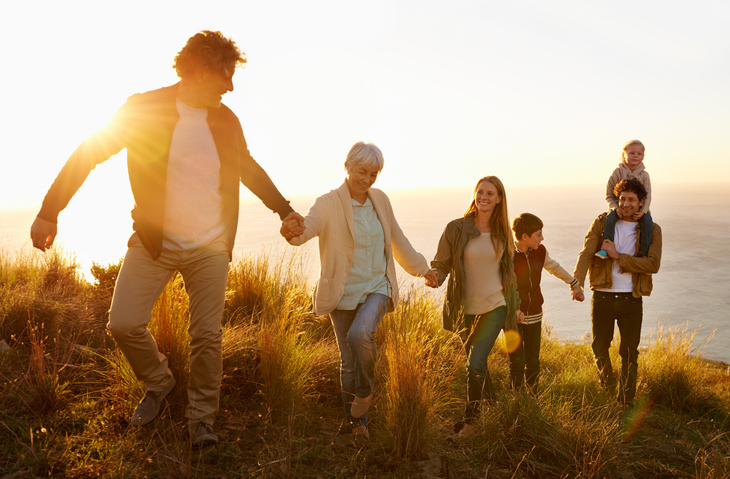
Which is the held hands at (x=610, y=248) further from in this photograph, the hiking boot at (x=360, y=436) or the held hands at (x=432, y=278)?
the hiking boot at (x=360, y=436)

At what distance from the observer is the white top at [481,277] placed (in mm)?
3527

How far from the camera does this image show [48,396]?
9.71 feet

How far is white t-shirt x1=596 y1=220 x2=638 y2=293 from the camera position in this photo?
4086 millimetres

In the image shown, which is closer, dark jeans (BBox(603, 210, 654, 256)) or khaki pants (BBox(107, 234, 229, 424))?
khaki pants (BBox(107, 234, 229, 424))

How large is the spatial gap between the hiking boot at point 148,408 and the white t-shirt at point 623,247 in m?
3.67

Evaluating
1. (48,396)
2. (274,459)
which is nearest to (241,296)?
(48,396)

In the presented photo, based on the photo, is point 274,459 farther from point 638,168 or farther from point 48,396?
point 638,168

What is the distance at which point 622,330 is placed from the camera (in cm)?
415

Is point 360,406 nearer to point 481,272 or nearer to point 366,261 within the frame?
point 366,261

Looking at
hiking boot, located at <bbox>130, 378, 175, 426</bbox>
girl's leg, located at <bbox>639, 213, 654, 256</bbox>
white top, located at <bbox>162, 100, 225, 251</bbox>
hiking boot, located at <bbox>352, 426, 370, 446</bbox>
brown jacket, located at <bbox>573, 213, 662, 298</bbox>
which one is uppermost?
white top, located at <bbox>162, 100, 225, 251</bbox>

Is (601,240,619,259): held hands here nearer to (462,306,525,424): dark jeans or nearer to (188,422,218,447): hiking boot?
(462,306,525,424): dark jeans

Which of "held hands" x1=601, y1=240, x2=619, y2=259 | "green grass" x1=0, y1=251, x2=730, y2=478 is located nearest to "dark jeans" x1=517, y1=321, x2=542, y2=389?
"green grass" x1=0, y1=251, x2=730, y2=478

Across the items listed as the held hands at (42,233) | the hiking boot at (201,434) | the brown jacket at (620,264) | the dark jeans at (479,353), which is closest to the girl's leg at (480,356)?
the dark jeans at (479,353)

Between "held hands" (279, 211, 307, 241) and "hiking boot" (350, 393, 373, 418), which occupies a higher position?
"held hands" (279, 211, 307, 241)
